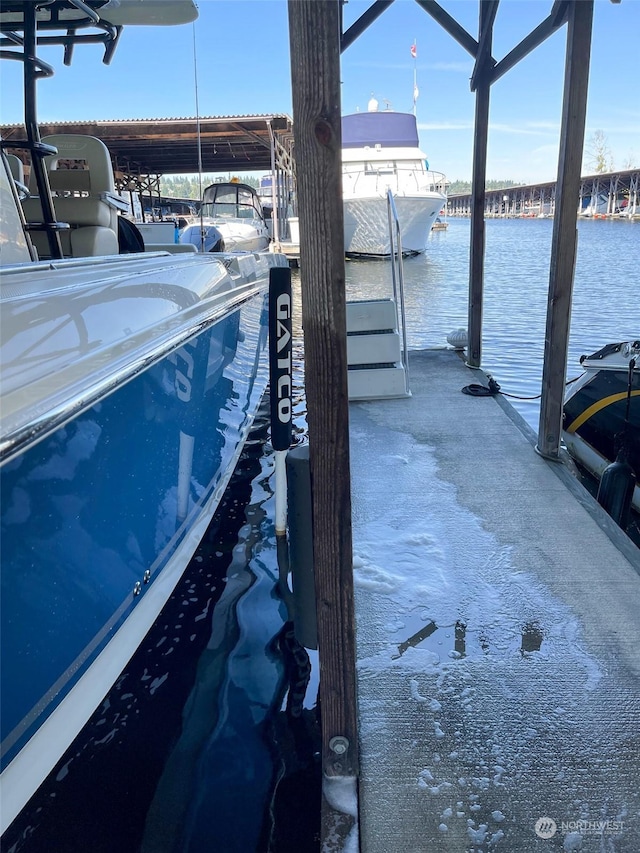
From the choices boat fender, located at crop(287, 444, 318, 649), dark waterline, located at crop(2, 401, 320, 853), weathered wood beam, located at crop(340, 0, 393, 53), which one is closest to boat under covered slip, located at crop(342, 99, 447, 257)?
weathered wood beam, located at crop(340, 0, 393, 53)

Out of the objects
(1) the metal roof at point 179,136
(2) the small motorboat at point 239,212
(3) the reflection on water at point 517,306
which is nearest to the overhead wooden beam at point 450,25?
(3) the reflection on water at point 517,306

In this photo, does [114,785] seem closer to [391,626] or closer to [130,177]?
[391,626]

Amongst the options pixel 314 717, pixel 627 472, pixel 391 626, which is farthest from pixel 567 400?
pixel 314 717

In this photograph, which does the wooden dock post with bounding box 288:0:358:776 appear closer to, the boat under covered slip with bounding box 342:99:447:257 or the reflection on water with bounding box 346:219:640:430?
the reflection on water with bounding box 346:219:640:430

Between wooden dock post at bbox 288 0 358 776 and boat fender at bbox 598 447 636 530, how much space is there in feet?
8.33

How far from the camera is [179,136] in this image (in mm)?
15195

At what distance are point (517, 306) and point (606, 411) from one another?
9420 mm

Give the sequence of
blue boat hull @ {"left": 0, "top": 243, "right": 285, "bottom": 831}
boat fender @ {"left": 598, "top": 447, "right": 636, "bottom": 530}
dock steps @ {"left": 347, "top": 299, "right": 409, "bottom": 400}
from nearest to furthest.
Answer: blue boat hull @ {"left": 0, "top": 243, "right": 285, "bottom": 831}, boat fender @ {"left": 598, "top": 447, "right": 636, "bottom": 530}, dock steps @ {"left": 347, "top": 299, "right": 409, "bottom": 400}

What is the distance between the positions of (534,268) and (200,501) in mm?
21360

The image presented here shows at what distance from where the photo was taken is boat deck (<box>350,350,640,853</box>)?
1.65 metres

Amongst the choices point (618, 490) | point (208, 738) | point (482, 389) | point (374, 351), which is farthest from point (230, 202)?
point (208, 738)

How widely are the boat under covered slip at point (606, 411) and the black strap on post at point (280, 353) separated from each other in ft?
8.36

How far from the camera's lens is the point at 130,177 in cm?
2053

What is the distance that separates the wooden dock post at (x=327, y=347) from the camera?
4.51ft
